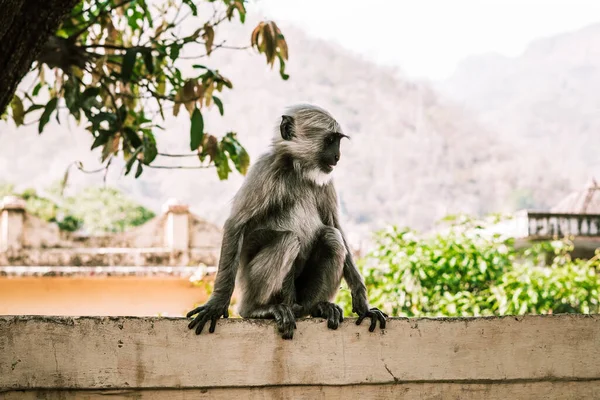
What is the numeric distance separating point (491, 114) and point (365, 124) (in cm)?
2380

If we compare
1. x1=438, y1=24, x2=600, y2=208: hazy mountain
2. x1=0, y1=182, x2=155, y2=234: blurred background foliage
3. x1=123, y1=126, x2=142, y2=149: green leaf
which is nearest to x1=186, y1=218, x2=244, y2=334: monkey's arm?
x1=123, y1=126, x2=142, y2=149: green leaf

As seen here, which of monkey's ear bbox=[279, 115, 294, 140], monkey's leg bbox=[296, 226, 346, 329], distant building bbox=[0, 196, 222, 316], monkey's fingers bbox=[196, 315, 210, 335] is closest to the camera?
monkey's fingers bbox=[196, 315, 210, 335]

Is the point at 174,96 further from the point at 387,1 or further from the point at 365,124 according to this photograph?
the point at 387,1

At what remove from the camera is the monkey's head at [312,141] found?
3.57 m

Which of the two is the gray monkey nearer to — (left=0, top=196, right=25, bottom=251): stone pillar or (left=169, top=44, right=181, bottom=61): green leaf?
(left=169, top=44, right=181, bottom=61): green leaf

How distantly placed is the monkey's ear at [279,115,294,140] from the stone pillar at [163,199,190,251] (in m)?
9.29

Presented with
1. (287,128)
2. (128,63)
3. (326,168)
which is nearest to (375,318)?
(326,168)

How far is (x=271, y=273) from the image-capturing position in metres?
3.31

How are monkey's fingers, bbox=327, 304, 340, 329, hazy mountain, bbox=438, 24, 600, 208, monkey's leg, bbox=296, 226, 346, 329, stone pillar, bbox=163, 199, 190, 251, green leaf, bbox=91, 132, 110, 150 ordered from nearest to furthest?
monkey's fingers, bbox=327, 304, 340, 329, monkey's leg, bbox=296, 226, 346, 329, green leaf, bbox=91, 132, 110, 150, stone pillar, bbox=163, 199, 190, 251, hazy mountain, bbox=438, 24, 600, 208

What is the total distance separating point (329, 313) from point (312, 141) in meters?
0.88

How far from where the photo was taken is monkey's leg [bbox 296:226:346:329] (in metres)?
3.47

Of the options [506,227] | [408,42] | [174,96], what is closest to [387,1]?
[408,42]

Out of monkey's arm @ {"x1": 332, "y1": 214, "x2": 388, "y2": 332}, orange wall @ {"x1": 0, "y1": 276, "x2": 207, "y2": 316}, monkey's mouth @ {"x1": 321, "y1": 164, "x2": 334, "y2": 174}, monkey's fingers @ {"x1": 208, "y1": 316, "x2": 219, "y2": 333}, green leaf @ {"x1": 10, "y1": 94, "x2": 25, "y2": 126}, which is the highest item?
green leaf @ {"x1": 10, "y1": 94, "x2": 25, "y2": 126}

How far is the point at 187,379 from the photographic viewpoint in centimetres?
290
